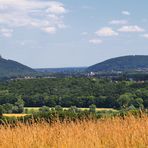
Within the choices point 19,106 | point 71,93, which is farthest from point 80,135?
point 71,93

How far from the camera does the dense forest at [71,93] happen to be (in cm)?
10275

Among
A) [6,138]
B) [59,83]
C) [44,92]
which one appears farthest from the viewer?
[59,83]

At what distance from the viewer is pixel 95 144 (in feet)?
21.1

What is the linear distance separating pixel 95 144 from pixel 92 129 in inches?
39.3

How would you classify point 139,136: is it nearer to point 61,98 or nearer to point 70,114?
point 70,114

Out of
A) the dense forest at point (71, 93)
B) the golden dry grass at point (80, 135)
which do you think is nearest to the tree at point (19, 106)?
the dense forest at point (71, 93)

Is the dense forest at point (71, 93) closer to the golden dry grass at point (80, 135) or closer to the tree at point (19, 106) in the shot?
the tree at point (19, 106)

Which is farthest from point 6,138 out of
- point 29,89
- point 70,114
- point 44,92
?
point 29,89

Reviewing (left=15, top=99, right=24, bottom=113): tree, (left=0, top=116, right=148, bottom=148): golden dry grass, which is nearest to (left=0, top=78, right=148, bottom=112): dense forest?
(left=15, top=99, right=24, bottom=113): tree

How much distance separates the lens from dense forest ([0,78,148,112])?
103 m

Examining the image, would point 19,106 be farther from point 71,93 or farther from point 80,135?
point 80,135

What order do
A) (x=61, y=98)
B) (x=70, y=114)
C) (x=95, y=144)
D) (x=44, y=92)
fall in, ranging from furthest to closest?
(x=44, y=92)
(x=61, y=98)
(x=70, y=114)
(x=95, y=144)

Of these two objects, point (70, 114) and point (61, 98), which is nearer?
point (70, 114)

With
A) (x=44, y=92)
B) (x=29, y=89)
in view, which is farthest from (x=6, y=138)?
(x=29, y=89)
